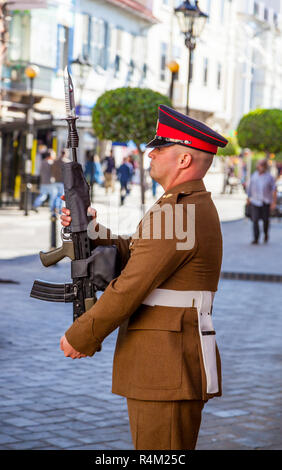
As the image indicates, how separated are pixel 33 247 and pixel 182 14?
5.69 metres

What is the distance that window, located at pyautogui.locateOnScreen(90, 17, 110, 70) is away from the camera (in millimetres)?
44688

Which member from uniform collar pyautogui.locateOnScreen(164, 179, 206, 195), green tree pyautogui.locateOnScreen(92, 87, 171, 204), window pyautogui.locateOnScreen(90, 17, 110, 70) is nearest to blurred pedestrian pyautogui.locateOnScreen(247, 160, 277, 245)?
green tree pyautogui.locateOnScreen(92, 87, 171, 204)

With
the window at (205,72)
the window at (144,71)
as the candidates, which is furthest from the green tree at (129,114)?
the window at (205,72)

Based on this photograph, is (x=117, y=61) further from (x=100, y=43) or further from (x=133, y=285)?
(x=133, y=285)

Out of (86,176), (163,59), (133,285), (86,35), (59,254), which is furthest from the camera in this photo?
(163,59)

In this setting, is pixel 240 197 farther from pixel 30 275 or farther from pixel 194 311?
pixel 194 311

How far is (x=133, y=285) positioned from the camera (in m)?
3.67

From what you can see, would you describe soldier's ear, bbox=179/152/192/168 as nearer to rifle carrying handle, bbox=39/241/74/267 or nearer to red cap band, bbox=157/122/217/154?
red cap band, bbox=157/122/217/154

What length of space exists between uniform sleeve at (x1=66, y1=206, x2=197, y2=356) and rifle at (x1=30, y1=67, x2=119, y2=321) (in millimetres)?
188

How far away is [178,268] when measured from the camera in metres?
3.74

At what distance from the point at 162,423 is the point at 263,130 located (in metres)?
34.2

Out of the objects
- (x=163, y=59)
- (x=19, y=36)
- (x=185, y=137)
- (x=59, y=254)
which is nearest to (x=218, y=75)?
(x=163, y=59)

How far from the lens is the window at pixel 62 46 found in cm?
4059

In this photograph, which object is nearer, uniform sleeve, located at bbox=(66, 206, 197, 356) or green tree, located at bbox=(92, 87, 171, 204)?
uniform sleeve, located at bbox=(66, 206, 197, 356)
